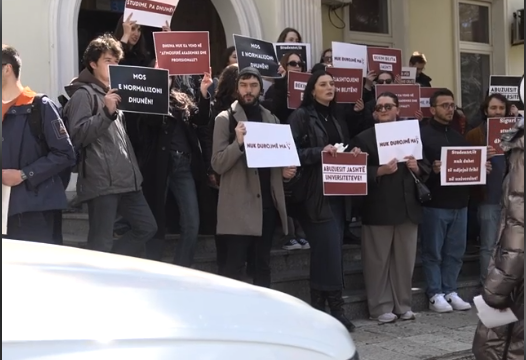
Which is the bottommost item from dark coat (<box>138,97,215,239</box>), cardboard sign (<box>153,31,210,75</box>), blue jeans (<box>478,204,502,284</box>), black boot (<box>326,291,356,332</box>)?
black boot (<box>326,291,356,332</box>)

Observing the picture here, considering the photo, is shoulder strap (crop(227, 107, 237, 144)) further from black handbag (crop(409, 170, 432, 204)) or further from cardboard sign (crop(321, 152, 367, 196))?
black handbag (crop(409, 170, 432, 204))

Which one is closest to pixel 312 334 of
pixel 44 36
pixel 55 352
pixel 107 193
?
pixel 55 352

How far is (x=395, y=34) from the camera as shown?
442 inches

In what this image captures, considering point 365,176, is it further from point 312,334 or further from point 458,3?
point 458,3

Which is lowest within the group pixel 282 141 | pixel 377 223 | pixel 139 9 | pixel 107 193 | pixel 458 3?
pixel 377 223

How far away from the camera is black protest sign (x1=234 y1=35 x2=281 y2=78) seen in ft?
20.2

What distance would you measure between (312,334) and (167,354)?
51 centimetres

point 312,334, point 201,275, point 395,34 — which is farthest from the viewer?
point 395,34

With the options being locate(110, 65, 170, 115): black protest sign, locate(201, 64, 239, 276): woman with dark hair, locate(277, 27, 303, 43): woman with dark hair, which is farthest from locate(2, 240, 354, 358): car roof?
locate(277, 27, 303, 43): woman with dark hair

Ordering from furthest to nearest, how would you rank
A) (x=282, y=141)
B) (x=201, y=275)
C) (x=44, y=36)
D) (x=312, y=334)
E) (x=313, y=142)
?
(x=44, y=36)
(x=313, y=142)
(x=282, y=141)
(x=201, y=275)
(x=312, y=334)

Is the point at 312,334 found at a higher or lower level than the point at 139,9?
lower

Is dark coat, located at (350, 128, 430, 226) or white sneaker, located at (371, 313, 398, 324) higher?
dark coat, located at (350, 128, 430, 226)

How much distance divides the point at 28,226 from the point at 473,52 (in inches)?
380

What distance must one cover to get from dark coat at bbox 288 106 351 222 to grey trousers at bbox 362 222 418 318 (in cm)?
74
